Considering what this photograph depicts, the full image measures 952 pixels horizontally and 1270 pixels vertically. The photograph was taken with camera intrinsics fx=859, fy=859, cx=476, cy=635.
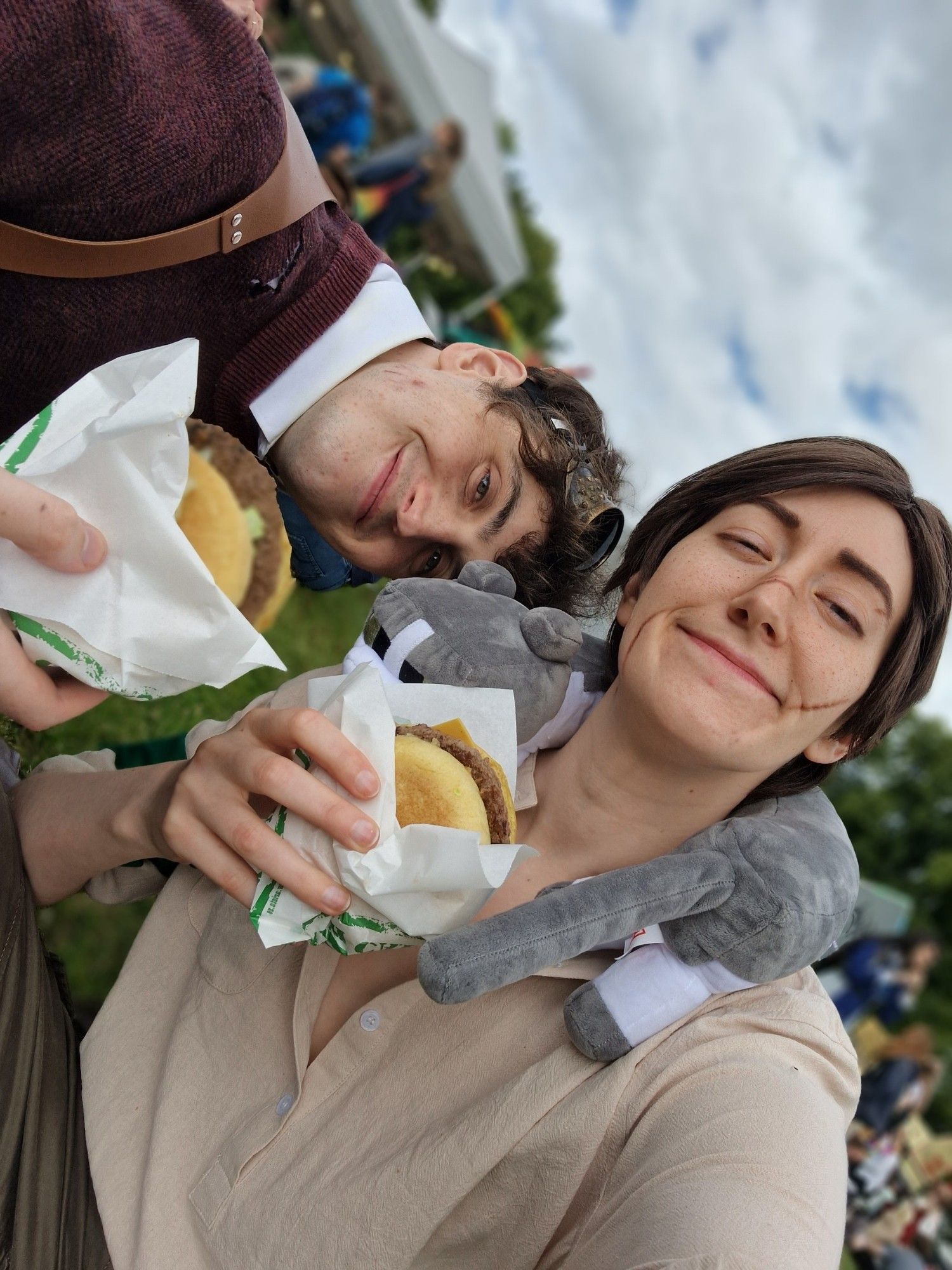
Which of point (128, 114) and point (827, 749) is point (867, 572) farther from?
point (128, 114)

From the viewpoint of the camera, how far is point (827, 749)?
1896mm

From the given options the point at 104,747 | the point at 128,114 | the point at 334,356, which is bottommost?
the point at 104,747

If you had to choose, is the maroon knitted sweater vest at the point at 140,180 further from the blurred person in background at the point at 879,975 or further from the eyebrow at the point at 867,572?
the blurred person in background at the point at 879,975

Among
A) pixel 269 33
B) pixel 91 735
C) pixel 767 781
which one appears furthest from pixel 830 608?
pixel 269 33

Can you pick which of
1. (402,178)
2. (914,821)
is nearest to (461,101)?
(402,178)

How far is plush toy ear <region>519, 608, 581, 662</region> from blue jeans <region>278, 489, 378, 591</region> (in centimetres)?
100

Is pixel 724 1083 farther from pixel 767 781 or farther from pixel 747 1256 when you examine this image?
pixel 767 781

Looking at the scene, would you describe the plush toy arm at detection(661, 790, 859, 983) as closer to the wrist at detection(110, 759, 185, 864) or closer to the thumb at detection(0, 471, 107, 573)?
the wrist at detection(110, 759, 185, 864)

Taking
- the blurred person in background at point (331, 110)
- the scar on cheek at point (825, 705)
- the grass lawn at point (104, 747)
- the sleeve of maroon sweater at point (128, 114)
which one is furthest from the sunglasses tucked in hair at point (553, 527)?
the blurred person in background at point (331, 110)

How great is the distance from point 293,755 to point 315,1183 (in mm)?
825

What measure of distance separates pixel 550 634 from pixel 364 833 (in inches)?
29.4

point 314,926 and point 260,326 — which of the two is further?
point 260,326

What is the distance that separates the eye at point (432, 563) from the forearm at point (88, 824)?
106 centimetres

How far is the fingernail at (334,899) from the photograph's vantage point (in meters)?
1.37
